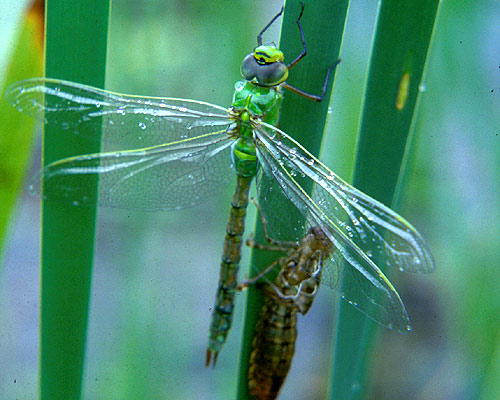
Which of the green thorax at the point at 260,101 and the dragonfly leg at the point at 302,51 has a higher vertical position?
the dragonfly leg at the point at 302,51

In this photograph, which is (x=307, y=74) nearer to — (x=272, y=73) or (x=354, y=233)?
(x=272, y=73)

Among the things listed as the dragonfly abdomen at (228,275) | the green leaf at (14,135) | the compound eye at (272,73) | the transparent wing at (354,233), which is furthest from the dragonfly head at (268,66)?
the green leaf at (14,135)

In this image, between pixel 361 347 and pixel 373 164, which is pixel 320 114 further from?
pixel 361 347

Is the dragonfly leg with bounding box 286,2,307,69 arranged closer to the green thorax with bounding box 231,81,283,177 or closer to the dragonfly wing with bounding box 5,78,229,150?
the green thorax with bounding box 231,81,283,177

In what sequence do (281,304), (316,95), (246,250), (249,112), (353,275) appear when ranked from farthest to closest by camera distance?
(246,250), (281,304), (249,112), (316,95), (353,275)

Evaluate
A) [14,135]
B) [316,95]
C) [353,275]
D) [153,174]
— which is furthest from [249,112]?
[14,135]

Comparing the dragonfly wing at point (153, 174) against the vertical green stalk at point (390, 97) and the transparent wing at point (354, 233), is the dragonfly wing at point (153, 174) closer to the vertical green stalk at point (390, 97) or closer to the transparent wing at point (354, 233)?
the transparent wing at point (354, 233)

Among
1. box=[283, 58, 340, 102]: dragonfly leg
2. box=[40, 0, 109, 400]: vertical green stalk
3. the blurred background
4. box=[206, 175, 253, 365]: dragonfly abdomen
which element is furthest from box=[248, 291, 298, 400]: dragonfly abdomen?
box=[283, 58, 340, 102]: dragonfly leg
